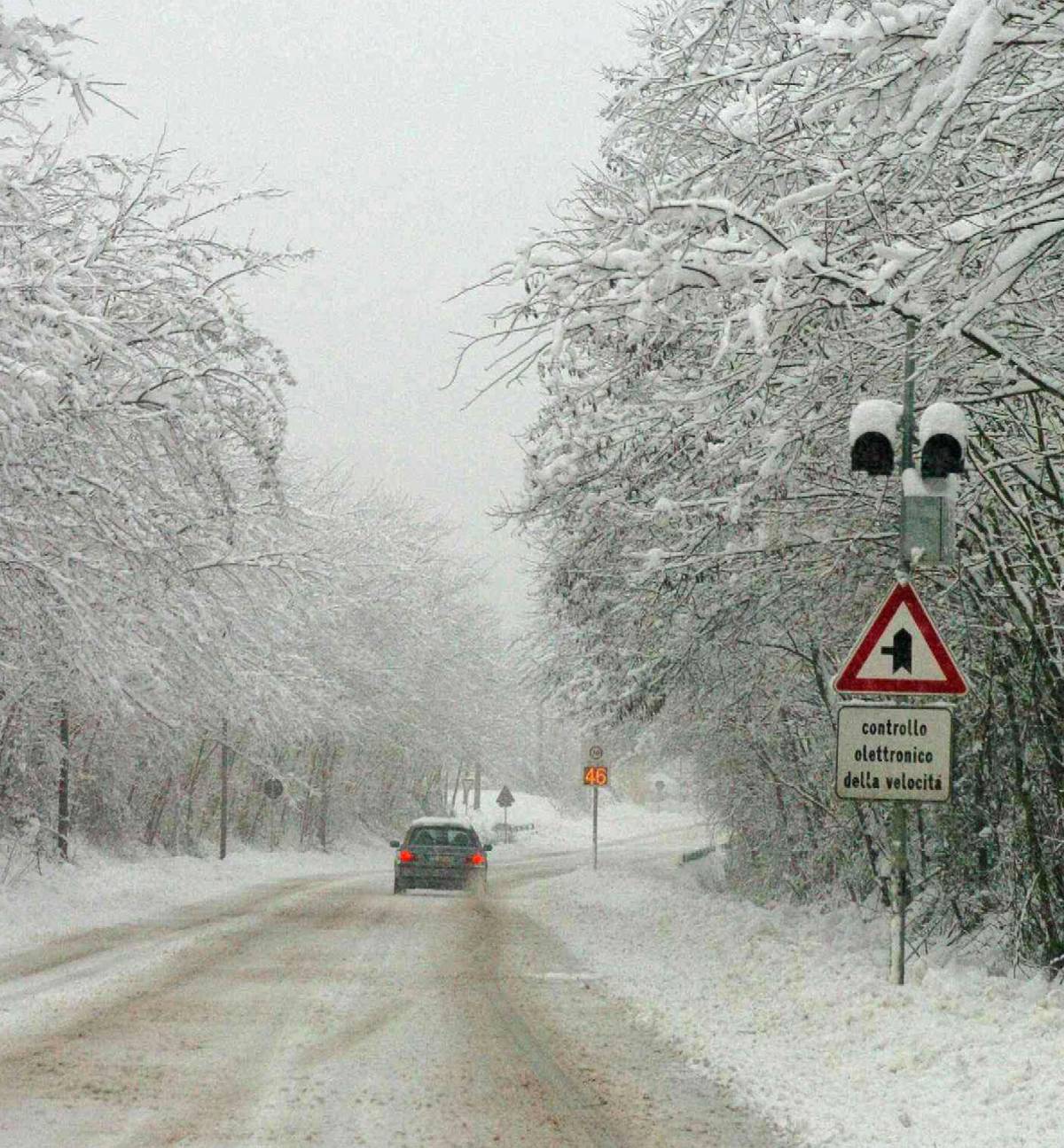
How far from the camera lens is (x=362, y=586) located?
172 feet

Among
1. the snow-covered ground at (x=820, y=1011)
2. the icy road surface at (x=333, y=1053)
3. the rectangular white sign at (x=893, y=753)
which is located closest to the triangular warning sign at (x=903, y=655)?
the rectangular white sign at (x=893, y=753)

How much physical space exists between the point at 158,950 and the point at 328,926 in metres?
4.00

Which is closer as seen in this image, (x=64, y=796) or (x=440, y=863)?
(x=64, y=796)

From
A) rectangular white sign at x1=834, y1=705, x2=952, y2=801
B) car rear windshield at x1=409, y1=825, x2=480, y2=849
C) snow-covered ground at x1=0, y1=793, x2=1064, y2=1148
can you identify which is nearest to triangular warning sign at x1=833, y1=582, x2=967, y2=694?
rectangular white sign at x1=834, y1=705, x2=952, y2=801

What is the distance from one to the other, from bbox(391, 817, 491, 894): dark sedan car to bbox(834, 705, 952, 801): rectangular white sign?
19.4 meters

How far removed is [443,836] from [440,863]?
736 millimetres

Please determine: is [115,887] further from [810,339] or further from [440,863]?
[810,339]

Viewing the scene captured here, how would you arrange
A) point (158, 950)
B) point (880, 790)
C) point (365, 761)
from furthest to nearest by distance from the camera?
point (365, 761) < point (158, 950) < point (880, 790)

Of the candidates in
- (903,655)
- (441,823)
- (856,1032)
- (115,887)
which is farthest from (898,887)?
(115,887)

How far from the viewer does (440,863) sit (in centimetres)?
3000

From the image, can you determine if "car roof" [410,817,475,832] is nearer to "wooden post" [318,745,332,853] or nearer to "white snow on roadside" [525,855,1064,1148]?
"white snow on roadside" [525,855,1064,1148]

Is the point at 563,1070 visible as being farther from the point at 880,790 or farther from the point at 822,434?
the point at 822,434

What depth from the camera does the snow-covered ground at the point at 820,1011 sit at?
8016mm

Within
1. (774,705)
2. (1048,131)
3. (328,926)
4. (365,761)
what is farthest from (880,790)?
(365,761)
